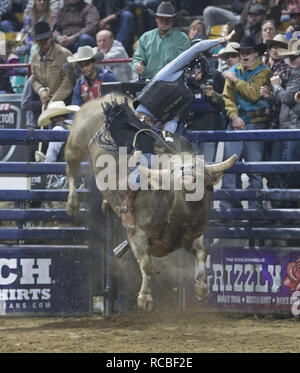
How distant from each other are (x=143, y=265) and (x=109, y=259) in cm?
103

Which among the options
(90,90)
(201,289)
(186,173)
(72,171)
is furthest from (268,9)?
(201,289)

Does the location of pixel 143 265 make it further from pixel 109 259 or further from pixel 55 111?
pixel 55 111

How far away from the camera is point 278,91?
9.09m

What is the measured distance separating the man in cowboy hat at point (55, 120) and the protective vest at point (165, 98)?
154 cm

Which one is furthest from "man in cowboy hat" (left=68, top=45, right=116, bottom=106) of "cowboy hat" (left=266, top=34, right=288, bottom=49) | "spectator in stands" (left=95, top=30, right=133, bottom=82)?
"cowboy hat" (left=266, top=34, right=288, bottom=49)

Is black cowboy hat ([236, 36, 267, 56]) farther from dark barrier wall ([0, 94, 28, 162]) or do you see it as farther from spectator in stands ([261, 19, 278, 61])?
dark barrier wall ([0, 94, 28, 162])

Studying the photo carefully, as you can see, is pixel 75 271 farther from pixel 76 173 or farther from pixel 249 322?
pixel 249 322

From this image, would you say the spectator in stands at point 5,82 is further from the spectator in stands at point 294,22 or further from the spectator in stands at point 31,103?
the spectator in stands at point 294,22

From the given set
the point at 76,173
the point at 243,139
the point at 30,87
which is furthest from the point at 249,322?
the point at 30,87

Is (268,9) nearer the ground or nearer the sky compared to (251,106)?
nearer the sky

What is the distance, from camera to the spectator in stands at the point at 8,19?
1554 cm

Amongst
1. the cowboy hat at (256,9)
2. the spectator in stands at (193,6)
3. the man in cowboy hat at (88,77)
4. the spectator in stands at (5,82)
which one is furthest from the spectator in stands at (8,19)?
the man in cowboy hat at (88,77)

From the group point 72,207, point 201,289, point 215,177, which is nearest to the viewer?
point 201,289

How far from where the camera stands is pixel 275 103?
920cm
